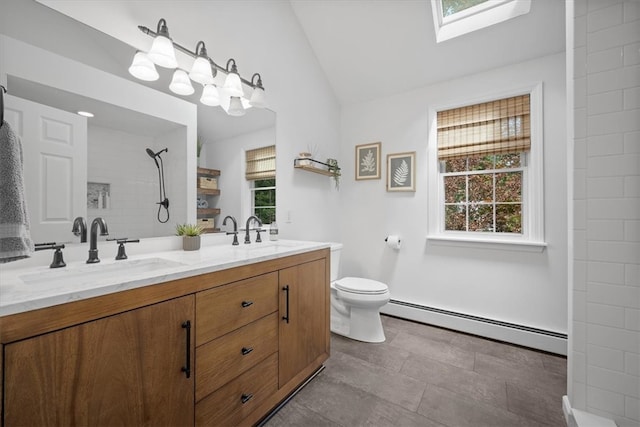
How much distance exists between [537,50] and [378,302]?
2397 mm

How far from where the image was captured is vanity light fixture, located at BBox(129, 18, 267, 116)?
144 centimetres

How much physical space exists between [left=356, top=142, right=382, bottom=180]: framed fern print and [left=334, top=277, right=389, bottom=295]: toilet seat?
1170 mm

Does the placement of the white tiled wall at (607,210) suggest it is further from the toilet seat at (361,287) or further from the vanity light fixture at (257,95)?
the vanity light fixture at (257,95)

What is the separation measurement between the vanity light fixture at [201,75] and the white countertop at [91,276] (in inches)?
38.8

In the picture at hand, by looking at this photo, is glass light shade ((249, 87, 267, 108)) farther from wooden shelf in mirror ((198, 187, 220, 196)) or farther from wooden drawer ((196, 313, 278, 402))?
wooden drawer ((196, 313, 278, 402))

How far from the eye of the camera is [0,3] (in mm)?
1075

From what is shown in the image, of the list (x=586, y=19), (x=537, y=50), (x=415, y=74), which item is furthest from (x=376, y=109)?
(x=586, y=19)

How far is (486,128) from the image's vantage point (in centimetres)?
245

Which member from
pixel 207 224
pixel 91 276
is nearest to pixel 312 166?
pixel 207 224

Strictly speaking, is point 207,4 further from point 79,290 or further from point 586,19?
point 586,19

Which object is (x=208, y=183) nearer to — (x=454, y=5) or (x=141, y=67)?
(x=141, y=67)

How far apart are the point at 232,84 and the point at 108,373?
1684mm

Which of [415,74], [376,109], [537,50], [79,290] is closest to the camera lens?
[79,290]

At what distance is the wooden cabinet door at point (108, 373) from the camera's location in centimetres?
71
